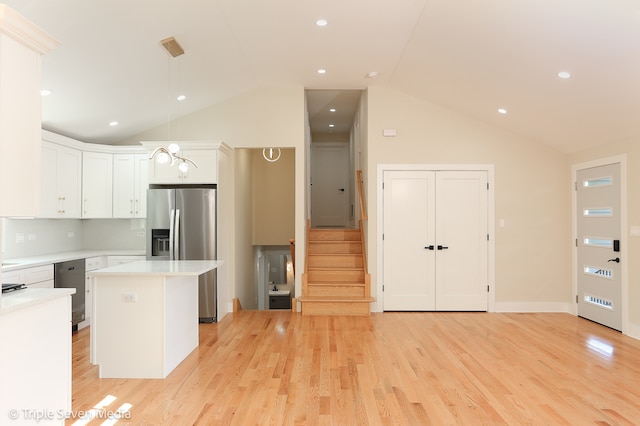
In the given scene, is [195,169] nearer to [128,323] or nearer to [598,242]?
[128,323]

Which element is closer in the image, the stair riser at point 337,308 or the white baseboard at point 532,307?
the stair riser at point 337,308

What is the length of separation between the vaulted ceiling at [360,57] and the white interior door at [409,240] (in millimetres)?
1315

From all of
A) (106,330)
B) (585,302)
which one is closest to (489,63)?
(585,302)

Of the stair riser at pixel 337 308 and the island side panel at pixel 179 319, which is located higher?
the island side panel at pixel 179 319

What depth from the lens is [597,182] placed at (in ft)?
18.1

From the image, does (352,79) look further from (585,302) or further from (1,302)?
(1,302)

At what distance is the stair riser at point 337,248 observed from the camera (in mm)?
6949

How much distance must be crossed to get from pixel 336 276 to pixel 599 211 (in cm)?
370

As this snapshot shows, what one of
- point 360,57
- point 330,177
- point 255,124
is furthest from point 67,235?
point 330,177

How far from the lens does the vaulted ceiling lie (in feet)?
11.4

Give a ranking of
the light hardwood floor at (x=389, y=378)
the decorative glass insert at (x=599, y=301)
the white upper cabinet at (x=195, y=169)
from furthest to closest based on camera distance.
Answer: the white upper cabinet at (x=195, y=169)
the decorative glass insert at (x=599, y=301)
the light hardwood floor at (x=389, y=378)

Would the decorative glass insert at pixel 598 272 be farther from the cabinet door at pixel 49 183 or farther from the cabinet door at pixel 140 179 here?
the cabinet door at pixel 49 183

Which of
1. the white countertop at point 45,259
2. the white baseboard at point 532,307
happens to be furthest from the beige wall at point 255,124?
the white baseboard at point 532,307

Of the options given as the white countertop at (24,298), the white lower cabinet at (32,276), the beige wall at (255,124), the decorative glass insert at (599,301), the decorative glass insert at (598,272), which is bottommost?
the decorative glass insert at (599,301)
